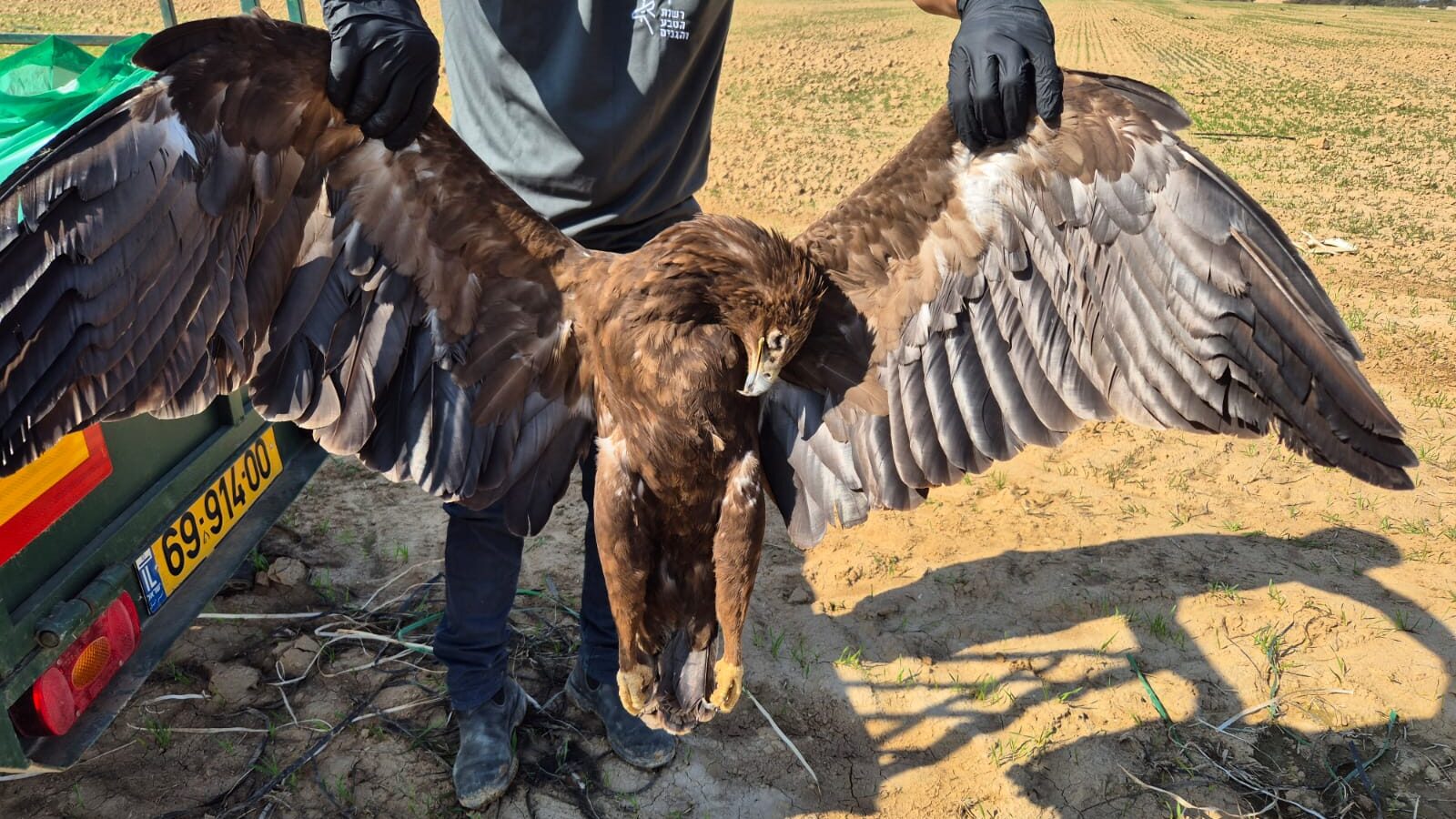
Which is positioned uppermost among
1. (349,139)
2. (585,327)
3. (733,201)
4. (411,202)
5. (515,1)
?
(515,1)

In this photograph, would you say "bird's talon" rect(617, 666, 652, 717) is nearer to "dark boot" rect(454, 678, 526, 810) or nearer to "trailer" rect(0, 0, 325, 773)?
"dark boot" rect(454, 678, 526, 810)

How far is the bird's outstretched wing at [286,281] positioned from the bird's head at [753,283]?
0.45 meters

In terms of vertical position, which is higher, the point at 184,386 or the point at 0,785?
the point at 184,386

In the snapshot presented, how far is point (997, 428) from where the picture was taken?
264cm

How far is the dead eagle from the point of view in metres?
2.09

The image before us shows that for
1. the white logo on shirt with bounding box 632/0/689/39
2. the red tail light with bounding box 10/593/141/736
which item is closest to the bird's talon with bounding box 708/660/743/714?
the red tail light with bounding box 10/593/141/736

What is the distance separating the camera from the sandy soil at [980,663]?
311cm

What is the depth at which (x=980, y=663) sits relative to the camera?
Answer: 3668mm

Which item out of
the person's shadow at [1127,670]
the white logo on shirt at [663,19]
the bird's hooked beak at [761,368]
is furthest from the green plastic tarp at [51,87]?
the person's shadow at [1127,670]

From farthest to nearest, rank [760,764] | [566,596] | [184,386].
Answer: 1. [566,596]
2. [760,764]
3. [184,386]

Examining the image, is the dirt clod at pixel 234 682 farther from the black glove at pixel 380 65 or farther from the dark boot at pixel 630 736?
the black glove at pixel 380 65

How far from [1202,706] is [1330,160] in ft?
35.5

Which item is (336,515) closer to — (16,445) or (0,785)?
(0,785)

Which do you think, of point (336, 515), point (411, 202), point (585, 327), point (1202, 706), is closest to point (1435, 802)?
point (1202, 706)
